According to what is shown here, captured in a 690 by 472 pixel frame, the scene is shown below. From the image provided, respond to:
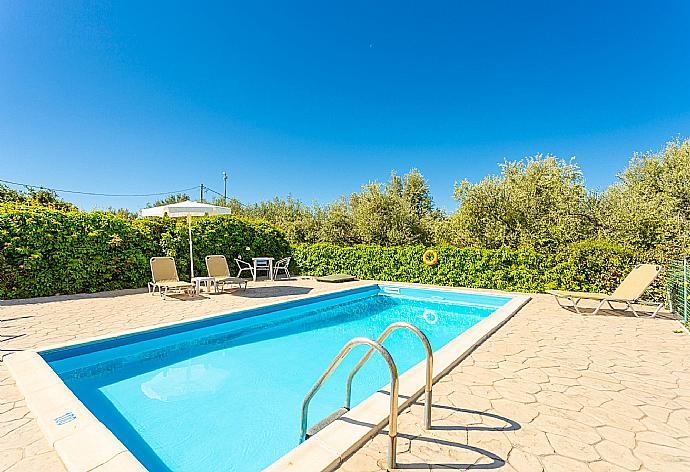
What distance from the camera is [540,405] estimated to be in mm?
3365

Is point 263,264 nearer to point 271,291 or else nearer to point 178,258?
point 178,258

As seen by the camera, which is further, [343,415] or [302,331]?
[302,331]

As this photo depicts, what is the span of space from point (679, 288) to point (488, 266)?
14.5ft

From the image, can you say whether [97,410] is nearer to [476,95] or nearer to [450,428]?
[450,428]

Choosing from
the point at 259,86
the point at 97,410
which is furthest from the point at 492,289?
the point at 259,86

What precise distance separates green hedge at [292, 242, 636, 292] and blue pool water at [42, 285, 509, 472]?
2801 millimetres

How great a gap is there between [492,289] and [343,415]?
9.14 m

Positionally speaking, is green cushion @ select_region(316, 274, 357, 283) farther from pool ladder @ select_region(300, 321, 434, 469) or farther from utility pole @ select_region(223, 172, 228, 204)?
utility pole @ select_region(223, 172, 228, 204)

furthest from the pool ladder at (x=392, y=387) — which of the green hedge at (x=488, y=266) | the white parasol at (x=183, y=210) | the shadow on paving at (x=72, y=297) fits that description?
the shadow on paving at (x=72, y=297)

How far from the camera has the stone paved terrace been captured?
8.25 feet

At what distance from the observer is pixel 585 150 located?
1562 centimetres

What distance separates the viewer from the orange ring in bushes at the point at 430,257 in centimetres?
1188

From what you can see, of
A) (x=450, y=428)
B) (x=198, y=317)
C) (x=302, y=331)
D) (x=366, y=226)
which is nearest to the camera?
(x=450, y=428)

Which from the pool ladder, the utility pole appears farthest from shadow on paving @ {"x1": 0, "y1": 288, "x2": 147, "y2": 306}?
the utility pole
